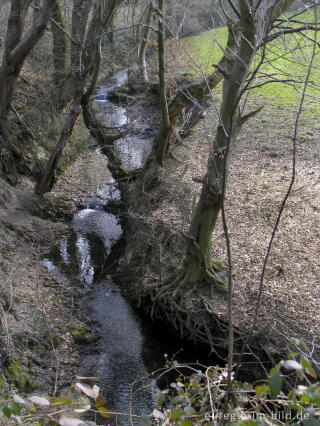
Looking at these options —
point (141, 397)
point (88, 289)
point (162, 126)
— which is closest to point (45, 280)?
point (88, 289)

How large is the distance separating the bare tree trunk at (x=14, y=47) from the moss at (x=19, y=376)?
608 centimetres

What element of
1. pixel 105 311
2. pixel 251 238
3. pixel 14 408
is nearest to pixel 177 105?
pixel 251 238

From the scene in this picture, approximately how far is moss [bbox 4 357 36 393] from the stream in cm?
94

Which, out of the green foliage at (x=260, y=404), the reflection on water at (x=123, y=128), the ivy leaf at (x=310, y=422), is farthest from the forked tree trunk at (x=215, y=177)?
the reflection on water at (x=123, y=128)

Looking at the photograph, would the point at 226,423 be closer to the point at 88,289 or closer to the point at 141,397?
the point at 141,397

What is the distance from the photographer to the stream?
256 inches

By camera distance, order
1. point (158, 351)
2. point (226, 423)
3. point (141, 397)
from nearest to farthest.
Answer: point (226, 423) < point (141, 397) < point (158, 351)

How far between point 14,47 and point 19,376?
781cm

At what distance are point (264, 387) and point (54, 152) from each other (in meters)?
9.92

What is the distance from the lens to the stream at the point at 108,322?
6.51 m

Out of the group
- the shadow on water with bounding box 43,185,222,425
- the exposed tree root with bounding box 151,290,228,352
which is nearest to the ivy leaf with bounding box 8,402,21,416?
the shadow on water with bounding box 43,185,222,425

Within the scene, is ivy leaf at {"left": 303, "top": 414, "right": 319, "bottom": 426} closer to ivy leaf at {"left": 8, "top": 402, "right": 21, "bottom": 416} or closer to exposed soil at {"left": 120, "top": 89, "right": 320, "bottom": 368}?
ivy leaf at {"left": 8, "top": 402, "right": 21, "bottom": 416}

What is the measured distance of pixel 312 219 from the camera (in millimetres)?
9016

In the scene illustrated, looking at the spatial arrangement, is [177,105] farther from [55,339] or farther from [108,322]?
[55,339]
